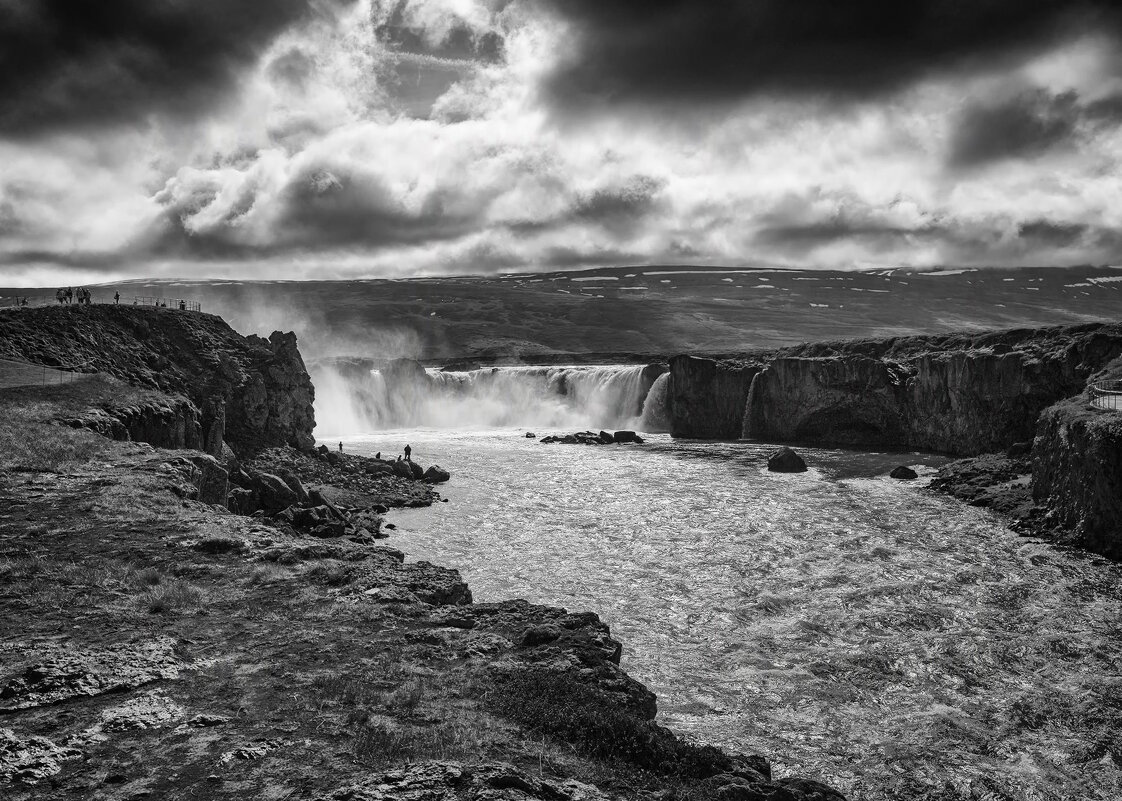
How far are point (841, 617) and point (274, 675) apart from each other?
58.3ft

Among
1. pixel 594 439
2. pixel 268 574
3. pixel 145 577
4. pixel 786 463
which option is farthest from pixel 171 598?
pixel 594 439

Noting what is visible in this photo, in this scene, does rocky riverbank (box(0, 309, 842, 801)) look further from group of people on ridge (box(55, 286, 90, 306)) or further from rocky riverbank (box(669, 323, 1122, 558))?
group of people on ridge (box(55, 286, 90, 306))

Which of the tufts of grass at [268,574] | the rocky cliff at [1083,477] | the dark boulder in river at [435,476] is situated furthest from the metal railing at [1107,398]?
the dark boulder in river at [435,476]

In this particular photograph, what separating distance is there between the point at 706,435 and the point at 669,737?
231 ft

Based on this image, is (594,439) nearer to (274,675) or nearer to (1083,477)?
(1083,477)

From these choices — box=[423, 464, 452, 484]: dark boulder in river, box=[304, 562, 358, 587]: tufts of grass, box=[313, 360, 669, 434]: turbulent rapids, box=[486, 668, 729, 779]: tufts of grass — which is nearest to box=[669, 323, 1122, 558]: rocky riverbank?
box=[313, 360, 669, 434]: turbulent rapids

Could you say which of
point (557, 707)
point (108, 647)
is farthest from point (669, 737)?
point (108, 647)

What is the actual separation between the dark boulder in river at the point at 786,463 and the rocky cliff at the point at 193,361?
33.3 meters

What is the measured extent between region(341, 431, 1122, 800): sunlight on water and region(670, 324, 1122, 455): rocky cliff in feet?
60.1

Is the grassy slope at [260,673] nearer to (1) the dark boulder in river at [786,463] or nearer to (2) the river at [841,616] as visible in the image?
(2) the river at [841,616]

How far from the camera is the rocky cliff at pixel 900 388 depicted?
175ft

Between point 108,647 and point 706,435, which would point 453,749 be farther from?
point 706,435

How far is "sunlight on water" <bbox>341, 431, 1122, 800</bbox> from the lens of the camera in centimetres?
1513

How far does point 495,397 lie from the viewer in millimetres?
94000
